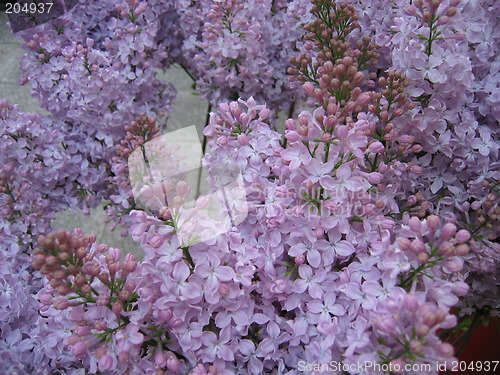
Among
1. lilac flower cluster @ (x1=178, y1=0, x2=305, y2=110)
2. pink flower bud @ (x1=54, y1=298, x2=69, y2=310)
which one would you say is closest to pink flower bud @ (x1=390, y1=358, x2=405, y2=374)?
pink flower bud @ (x1=54, y1=298, x2=69, y2=310)

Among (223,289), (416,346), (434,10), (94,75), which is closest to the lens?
(416,346)

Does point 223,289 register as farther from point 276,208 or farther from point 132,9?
point 132,9

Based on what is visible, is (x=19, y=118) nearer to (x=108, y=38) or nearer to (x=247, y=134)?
(x=108, y=38)

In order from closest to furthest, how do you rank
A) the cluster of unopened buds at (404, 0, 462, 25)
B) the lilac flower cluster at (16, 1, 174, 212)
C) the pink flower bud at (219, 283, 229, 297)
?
1. the pink flower bud at (219, 283, 229, 297)
2. the cluster of unopened buds at (404, 0, 462, 25)
3. the lilac flower cluster at (16, 1, 174, 212)

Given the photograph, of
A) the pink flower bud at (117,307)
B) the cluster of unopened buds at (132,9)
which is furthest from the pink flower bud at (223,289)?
the cluster of unopened buds at (132,9)

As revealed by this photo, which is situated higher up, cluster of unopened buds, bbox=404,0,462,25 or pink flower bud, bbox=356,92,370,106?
cluster of unopened buds, bbox=404,0,462,25

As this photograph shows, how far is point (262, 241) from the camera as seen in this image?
64 cm

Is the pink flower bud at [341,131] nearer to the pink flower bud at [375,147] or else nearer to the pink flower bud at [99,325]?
the pink flower bud at [375,147]

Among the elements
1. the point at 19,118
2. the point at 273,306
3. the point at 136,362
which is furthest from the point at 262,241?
the point at 19,118

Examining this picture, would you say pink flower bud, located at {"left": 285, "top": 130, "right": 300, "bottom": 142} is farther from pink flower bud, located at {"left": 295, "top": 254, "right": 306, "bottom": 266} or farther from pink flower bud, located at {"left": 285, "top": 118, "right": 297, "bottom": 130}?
pink flower bud, located at {"left": 295, "top": 254, "right": 306, "bottom": 266}

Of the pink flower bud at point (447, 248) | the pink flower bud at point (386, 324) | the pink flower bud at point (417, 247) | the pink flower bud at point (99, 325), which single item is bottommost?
the pink flower bud at point (99, 325)

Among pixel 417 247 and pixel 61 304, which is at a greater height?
pixel 417 247

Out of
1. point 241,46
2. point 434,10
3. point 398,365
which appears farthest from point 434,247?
point 241,46

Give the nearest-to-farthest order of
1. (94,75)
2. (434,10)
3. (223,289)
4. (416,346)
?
1. (416,346)
2. (223,289)
3. (434,10)
4. (94,75)
